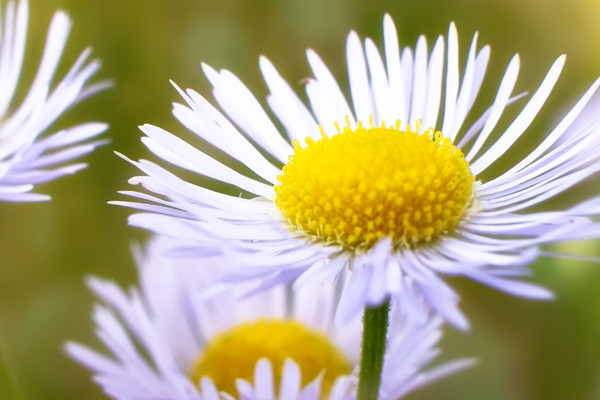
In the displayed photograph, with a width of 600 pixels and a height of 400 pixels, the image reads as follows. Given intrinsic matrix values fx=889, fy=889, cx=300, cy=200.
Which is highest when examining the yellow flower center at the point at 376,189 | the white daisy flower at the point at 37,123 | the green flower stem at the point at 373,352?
the white daisy flower at the point at 37,123

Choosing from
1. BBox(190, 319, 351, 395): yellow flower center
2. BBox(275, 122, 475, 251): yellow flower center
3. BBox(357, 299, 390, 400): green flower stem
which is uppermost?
BBox(275, 122, 475, 251): yellow flower center

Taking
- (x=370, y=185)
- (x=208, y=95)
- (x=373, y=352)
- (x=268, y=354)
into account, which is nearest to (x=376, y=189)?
(x=370, y=185)

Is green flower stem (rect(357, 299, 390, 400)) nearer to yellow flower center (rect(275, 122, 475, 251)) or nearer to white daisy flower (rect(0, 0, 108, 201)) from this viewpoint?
yellow flower center (rect(275, 122, 475, 251))

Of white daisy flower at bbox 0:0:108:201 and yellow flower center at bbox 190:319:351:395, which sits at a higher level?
white daisy flower at bbox 0:0:108:201

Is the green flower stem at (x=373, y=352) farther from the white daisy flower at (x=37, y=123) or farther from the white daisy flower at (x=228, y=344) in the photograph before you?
the white daisy flower at (x=37, y=123)

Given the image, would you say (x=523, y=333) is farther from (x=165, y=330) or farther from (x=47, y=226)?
(x=47, y=226)

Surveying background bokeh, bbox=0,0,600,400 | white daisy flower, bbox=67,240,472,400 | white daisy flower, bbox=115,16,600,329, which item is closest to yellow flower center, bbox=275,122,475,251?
white daisy flower, bbox=115,16,600,329

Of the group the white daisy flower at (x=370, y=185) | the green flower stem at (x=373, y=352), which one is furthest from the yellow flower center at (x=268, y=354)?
the green flower stem at (x=373, y=352)
